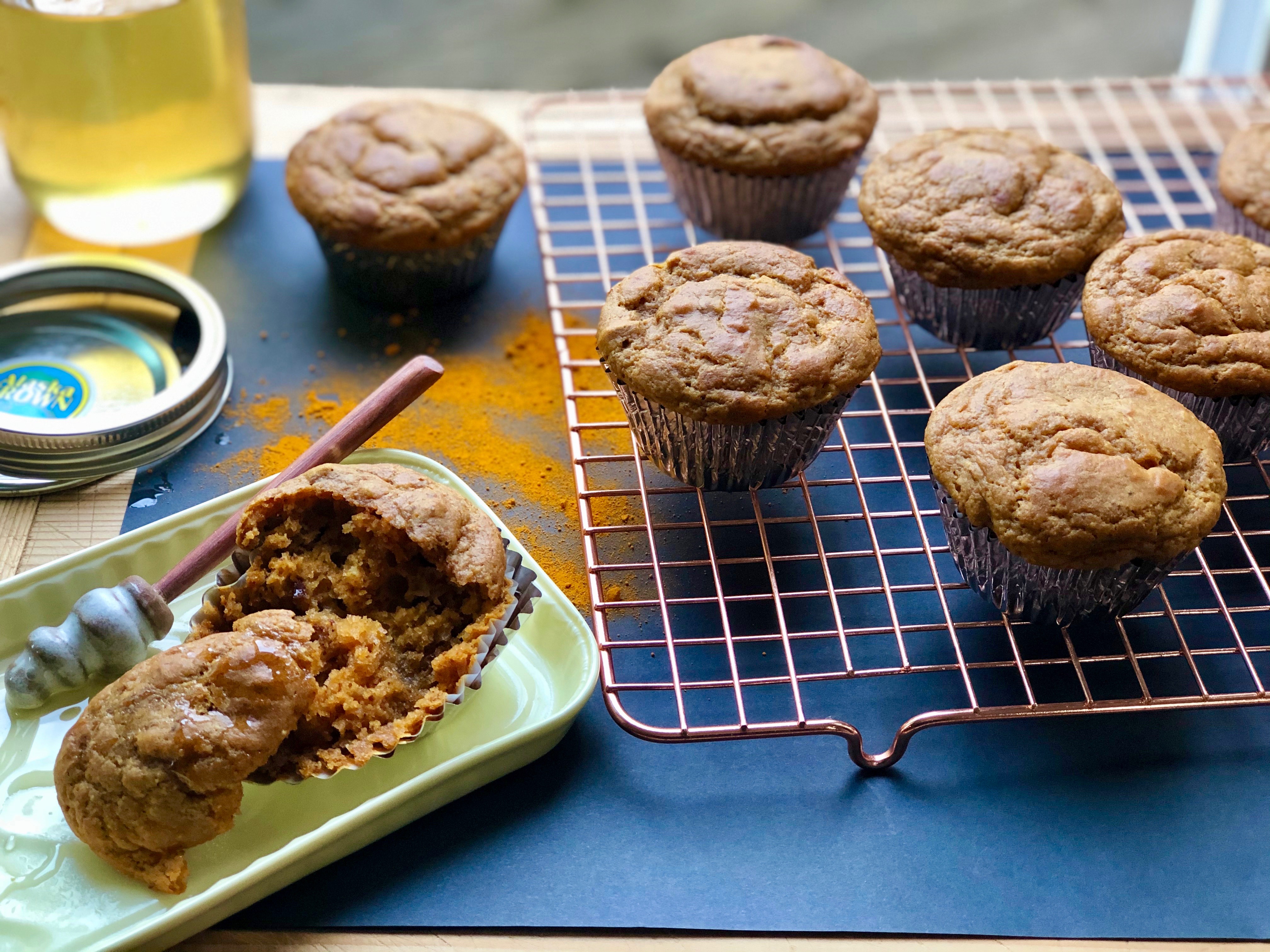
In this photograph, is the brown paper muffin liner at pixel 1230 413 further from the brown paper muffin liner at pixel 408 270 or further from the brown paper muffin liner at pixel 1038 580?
the brown paper muffin liner at pixel 408 270

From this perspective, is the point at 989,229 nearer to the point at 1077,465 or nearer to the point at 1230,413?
the point at 1230,413

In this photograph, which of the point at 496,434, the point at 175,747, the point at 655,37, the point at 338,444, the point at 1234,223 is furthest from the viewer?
the point at 655,37

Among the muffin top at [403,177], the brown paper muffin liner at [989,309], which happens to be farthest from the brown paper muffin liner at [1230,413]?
the muffin top at [403,177]

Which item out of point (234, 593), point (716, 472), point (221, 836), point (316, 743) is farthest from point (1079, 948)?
point (234, 593)

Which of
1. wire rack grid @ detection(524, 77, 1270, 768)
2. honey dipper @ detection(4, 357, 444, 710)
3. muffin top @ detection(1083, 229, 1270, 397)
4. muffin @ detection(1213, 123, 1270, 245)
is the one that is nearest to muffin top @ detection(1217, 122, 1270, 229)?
muffin @ detection(1213, 123, 1270, 245)

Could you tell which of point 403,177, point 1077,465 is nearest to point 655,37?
point 403,177

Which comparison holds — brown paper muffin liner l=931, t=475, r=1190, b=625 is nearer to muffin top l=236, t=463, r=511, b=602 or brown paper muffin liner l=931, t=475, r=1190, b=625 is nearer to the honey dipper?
A: muffin top l=236, t=463, r=511, b=602

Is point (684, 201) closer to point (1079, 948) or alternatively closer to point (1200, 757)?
point (1200, 757)
